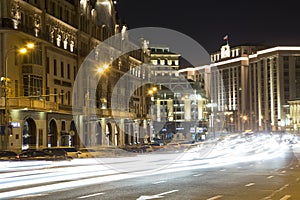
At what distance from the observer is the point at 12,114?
5344 cm

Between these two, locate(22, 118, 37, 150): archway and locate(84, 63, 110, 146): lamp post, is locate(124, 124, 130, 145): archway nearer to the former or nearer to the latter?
locate(84, 63, 110, 146): lamp post

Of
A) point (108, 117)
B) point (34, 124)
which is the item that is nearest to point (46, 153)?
point (34, 124)

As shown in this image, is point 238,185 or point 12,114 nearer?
point 238,185

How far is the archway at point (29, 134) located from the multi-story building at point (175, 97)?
86.8 meters

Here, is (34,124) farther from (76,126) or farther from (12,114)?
(76,126)

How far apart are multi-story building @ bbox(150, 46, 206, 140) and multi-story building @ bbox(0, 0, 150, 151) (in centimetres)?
6214

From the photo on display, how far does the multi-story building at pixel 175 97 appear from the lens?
16100 centimetres

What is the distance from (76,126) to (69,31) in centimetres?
1219

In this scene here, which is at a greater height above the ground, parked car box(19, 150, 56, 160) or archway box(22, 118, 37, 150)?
archway box(22, 118, 37, 150)

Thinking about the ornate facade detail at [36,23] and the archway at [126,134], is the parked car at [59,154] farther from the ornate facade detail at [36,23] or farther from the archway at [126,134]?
the archway at [126,134]

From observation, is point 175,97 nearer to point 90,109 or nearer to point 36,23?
point 90,109

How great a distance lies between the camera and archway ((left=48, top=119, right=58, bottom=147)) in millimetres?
62956

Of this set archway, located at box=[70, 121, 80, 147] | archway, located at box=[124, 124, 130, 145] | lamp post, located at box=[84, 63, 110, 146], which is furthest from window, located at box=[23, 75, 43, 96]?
archway, located at box=[124, 124, 130, 145]

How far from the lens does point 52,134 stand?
63844 millimetres
